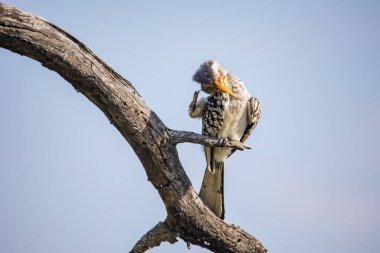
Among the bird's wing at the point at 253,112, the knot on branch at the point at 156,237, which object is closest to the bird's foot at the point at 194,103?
the bird's wing at the point at 253,112

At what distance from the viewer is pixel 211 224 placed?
13.2 feet

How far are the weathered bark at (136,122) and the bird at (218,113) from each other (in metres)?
0.37

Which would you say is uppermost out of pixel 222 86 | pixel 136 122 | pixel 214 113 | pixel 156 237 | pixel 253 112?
pixel 222 86

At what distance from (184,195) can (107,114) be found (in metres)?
0.88

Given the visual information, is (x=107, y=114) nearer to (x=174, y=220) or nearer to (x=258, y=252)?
(x=174, y=220)

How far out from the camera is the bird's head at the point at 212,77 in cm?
454

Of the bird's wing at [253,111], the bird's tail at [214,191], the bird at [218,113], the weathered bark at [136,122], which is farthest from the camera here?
the bird's wing at [253,111]

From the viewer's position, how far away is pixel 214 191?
4.41 meters

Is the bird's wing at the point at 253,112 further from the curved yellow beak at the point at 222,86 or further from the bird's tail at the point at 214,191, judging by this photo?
the bird's tail at the point at 214,191

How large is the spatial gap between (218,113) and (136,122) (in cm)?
103

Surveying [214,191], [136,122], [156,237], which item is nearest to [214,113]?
[214,191]

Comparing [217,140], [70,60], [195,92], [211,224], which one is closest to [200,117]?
[195,92]

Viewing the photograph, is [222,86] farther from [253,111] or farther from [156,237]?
[156,237]

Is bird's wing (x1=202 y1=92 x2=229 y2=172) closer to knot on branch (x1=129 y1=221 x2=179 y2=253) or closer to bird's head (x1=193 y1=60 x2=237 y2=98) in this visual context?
bird's head (x1=193 y1=60 x2=237 y2=98)
